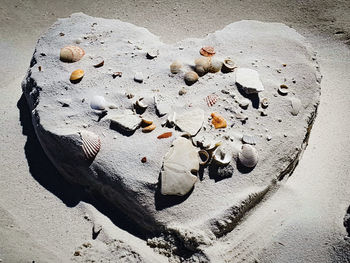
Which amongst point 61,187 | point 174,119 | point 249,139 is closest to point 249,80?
point 249,139

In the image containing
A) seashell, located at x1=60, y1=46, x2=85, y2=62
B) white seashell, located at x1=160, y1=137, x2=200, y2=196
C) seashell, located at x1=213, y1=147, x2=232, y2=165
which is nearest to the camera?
white seashell, located at x1=160, y1=137, x2=200, y2=196

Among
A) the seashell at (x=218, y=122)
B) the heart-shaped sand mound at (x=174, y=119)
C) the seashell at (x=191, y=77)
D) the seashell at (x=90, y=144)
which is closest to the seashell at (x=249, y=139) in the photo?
the heart-shaped sand mound at (x=174, y=119)

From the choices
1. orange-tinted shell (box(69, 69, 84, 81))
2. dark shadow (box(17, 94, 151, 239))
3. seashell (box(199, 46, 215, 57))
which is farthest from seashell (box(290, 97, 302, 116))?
orange-tinted shell (box(69, 69, 84, 81))

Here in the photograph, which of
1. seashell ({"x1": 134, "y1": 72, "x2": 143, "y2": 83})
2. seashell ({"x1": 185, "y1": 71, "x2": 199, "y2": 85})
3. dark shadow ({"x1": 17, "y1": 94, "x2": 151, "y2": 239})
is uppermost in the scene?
seashell ({"x1": 185, "y1": 71, "x2": 199, "y2": 85})

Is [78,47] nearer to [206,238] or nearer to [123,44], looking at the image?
[123,44]

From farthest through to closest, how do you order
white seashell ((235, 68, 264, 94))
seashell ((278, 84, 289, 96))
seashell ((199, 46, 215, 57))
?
1. seashell ((199, 46, 215, 57))
2. seashell ((278, 84, 289, 96))
3. white seashell ((235, 68, 264, 94))

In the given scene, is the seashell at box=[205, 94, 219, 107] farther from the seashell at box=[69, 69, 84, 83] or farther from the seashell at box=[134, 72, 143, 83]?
the seashell at box=[69, 69, 84, 83]
